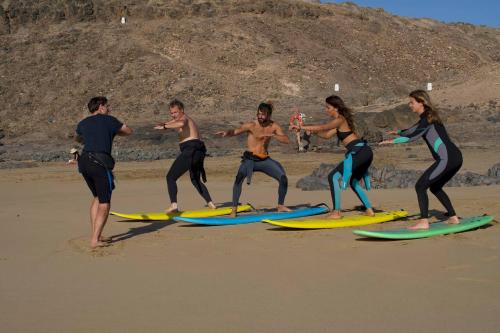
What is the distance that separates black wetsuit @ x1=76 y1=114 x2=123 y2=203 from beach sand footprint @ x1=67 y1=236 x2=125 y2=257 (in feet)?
1.72

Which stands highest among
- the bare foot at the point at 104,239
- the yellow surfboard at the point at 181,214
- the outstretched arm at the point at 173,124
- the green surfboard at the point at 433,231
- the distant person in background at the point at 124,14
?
the distant person in background at the point at 124,14

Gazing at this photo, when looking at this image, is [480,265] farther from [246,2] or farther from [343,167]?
[246,2]

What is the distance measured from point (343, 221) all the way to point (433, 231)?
1370 millimetres

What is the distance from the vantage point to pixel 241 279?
6090 mm

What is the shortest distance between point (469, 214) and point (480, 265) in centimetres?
340

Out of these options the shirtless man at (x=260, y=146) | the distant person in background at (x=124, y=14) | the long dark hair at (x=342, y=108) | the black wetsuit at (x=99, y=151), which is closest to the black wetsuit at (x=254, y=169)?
the shirtless man at (x=260, y=146)

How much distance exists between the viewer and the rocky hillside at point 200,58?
4097 cm

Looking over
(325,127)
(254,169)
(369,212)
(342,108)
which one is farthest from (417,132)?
(254,169)

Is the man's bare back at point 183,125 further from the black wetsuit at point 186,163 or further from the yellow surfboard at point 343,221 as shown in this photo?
the yellow surfboard at point 343,221

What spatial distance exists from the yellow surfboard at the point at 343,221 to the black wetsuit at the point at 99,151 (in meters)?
2.07

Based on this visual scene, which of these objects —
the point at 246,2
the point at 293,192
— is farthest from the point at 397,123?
the point at 246,2

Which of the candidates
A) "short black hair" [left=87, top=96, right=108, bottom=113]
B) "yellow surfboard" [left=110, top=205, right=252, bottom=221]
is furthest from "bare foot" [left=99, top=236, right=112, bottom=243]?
"yellow surfboard" [left=110, top=205, right=252, bottom=221]

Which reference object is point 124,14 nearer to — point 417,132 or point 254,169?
point 254,169

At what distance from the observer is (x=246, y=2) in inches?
2199
